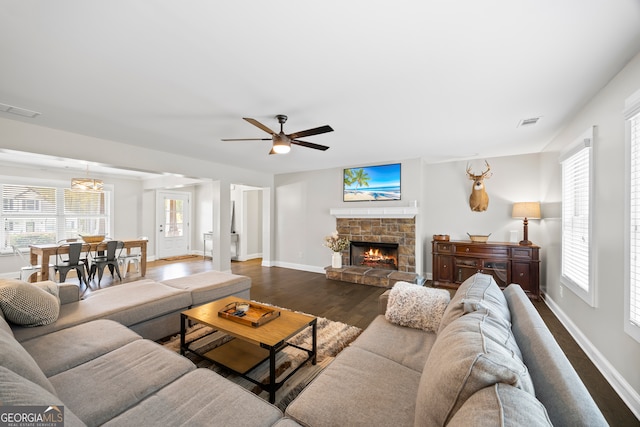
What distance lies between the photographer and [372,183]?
5367 millimetres

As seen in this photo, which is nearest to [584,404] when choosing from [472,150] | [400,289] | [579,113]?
[400,289]

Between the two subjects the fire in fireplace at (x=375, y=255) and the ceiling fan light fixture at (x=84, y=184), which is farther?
the fire in fireplace at (x=375, y=255)

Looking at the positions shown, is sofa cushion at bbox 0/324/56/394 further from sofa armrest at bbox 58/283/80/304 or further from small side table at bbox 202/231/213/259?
small side table at bbox 202/231/213/259

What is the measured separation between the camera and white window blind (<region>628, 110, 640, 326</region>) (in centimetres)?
179

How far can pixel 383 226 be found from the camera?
5.24 metres

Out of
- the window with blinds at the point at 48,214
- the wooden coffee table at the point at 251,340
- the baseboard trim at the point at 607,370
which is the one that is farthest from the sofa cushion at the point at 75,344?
the window with blinds at the point at 48,214

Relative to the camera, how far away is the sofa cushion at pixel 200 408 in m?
1.11

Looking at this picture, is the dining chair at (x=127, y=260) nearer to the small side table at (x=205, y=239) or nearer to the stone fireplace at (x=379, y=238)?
the small side table at (x=205, y=239)

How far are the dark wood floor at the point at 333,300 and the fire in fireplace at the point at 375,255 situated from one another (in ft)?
2.72

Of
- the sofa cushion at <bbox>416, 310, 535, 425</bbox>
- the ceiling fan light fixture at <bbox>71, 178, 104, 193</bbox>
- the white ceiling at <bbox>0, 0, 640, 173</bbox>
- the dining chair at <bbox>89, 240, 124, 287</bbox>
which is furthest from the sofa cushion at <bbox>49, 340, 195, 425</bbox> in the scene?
the ceiling fan light fixture at <bbox>71, 178, 104, 193</bbox>

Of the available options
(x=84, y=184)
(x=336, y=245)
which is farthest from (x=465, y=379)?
(x=84, y=184)

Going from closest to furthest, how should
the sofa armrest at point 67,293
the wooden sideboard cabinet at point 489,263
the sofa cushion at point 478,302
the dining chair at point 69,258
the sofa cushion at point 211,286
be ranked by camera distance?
the sofa cushion at point 478,302 → the sofa armrest at point 67,293 → the sofa cushion at point 211,286 → the wooden sideboard cabinet at point 489,263 → the dining chair at point 69,258

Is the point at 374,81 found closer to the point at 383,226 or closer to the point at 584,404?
the point at 584,404

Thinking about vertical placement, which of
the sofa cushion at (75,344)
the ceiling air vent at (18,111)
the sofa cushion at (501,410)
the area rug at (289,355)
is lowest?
the area rug at (289,355)
